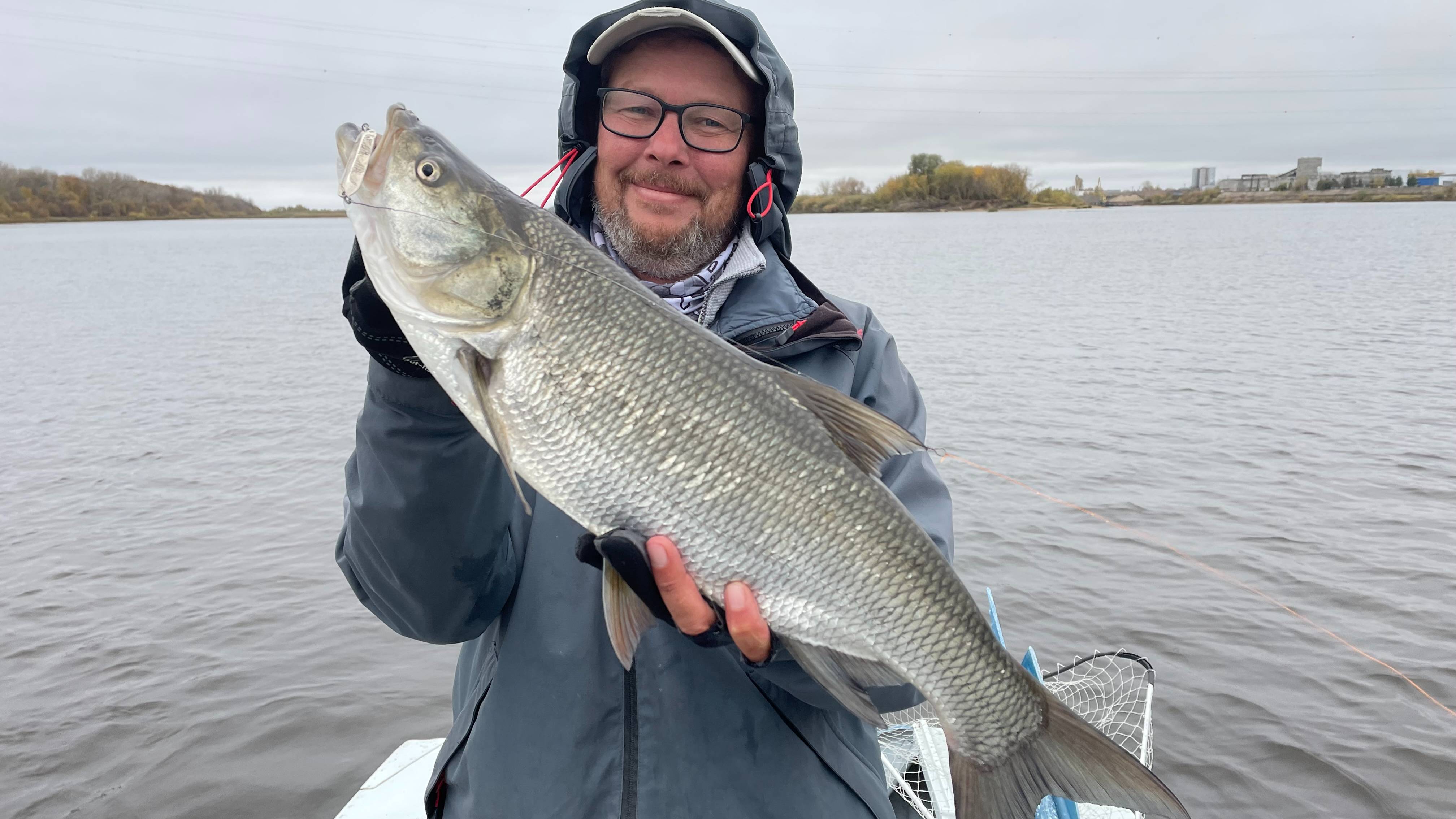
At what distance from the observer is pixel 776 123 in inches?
127

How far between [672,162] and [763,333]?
72cm

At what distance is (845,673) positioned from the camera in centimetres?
219

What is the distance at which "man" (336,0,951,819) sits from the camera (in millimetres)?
2125

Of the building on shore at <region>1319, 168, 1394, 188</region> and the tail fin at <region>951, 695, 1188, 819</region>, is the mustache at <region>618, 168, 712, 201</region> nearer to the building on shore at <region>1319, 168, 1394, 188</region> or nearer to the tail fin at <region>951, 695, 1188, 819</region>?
the tail fin at <region>951, 695, 1188, 819</region>

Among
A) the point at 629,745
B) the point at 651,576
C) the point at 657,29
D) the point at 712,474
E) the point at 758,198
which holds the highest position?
the point at 657,29

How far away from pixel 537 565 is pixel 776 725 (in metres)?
0.77

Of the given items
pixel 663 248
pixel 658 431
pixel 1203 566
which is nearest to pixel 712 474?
pixel 658 431

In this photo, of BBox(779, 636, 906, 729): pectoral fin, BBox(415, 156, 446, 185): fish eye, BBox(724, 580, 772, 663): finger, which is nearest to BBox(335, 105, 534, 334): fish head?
BBox(415, 156, 446, 185): fish eye

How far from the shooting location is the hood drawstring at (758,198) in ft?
10.4

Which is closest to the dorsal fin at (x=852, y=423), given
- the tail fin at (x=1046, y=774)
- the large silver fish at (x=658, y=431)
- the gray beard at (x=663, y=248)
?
the large silver fish at (x=658, y=431)

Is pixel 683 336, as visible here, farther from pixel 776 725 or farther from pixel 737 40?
pixel 737 40

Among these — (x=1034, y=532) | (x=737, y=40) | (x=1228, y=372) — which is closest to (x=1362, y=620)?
(x=1034, y=532)

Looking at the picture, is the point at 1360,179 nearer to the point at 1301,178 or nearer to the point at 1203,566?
the point at 1301,178

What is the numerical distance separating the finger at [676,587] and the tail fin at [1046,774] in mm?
812
